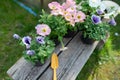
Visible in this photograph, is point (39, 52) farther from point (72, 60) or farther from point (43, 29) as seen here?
point (72, 60)

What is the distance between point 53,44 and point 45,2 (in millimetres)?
1577

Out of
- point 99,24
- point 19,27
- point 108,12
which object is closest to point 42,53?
point 99,24

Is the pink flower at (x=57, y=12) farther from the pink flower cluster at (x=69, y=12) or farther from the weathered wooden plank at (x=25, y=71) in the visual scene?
the weathered wooden plank at (x=25, y=71)

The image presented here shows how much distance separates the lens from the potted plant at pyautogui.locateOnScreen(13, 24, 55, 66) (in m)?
2.39

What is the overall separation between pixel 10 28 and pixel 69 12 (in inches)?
56.3

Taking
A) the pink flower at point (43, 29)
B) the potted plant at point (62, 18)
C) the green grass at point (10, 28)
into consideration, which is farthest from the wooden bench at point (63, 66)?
the green grass at point (10, 28)

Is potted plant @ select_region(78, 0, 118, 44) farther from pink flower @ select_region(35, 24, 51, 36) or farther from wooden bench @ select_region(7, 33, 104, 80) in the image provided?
pink flower @ select_region(35, 24, 51, 36)

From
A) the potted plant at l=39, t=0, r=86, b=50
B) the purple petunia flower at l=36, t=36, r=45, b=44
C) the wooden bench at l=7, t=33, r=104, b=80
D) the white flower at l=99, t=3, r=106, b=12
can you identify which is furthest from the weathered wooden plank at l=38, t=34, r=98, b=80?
the white flower at l=99, t=3, r=106, b=12

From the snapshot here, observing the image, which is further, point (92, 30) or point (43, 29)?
point (92, 30)

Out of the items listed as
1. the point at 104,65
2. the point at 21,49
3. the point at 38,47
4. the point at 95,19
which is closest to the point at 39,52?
the point at 38,47

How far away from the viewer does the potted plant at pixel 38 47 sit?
7.85 feet

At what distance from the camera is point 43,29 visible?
99.2 inches

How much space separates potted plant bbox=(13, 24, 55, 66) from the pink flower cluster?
0.72 feet

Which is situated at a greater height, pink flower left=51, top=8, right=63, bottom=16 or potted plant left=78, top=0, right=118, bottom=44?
pink flower left=51, top=8, right=63, bottom=16
